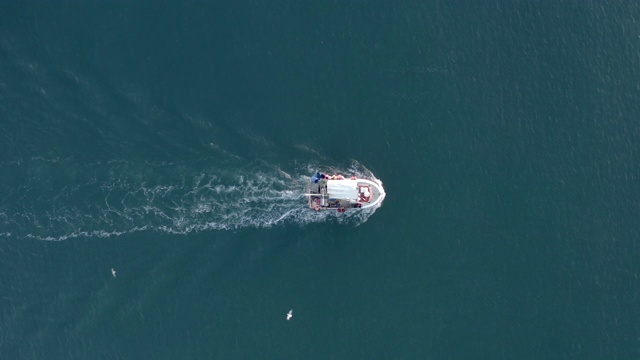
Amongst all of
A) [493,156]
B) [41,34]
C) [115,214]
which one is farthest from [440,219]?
[41,34]

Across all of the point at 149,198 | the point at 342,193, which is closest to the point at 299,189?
the point at 342,193

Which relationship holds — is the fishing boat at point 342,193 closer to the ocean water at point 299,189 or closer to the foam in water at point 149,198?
the foam in water at point 149,198

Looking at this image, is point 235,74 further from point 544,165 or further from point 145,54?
point 544,165

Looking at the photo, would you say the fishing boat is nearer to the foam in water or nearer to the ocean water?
the foam in water

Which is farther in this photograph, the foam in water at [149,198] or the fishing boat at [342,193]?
the foam in water at [149,198]

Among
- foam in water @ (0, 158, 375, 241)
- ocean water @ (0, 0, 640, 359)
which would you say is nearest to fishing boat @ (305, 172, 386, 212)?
foam in water @ (0, 158, 375, 241)

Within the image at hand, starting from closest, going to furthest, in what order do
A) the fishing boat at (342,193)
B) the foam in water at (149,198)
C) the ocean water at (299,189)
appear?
the ocean water at (299,189), the fishing boat at (342,193), the foam in water at (149,198)

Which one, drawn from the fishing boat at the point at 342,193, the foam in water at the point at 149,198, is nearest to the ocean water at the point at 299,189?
the foam in water at the point at 149,198
